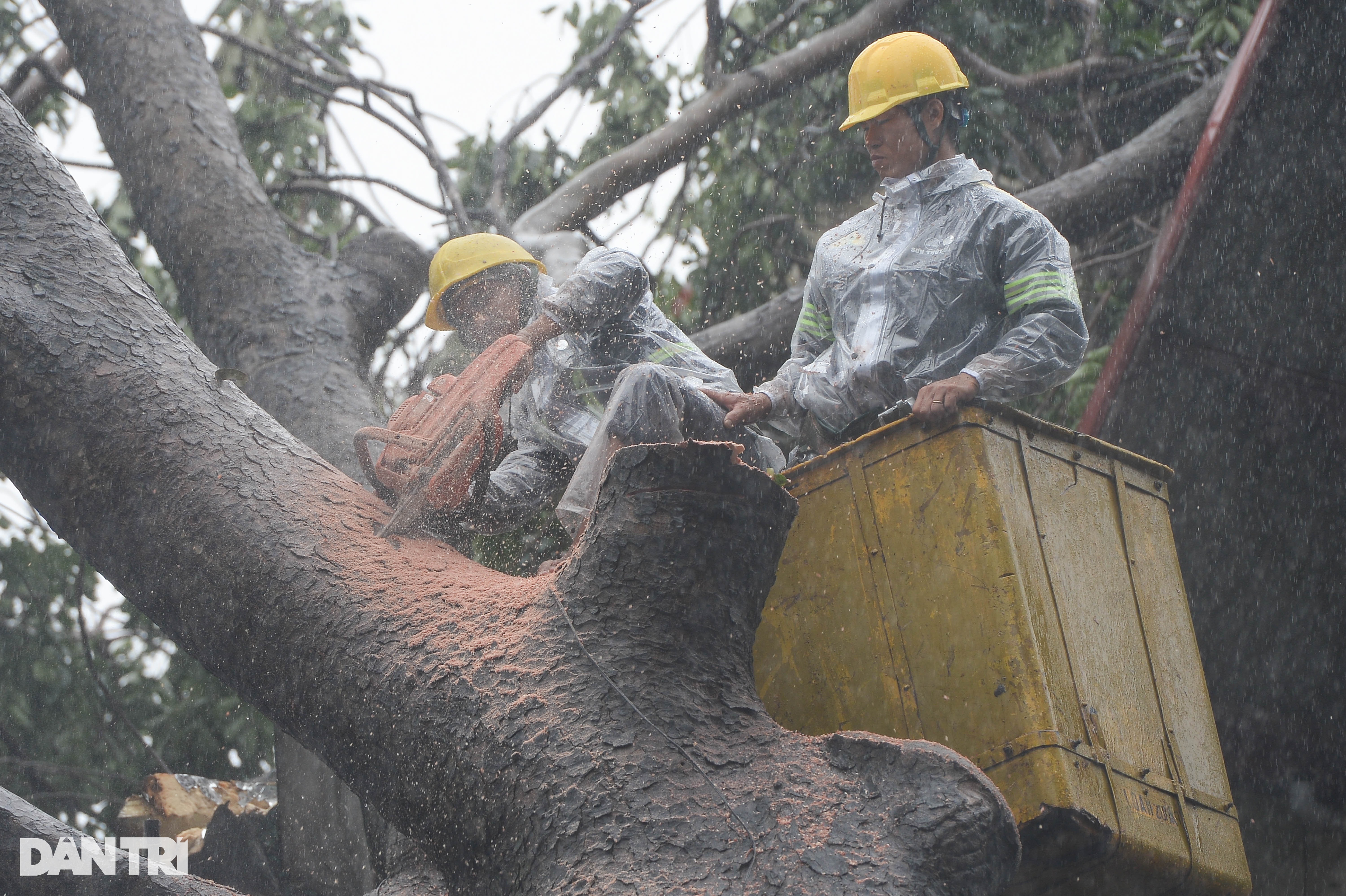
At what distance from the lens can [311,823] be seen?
12.0ft

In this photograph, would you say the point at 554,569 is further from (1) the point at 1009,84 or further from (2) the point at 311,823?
(1) the point at 1009,84

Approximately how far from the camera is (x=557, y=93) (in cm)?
593

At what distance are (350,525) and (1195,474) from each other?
290 centimetres

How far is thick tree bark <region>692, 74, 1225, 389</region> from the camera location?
15.3 feet

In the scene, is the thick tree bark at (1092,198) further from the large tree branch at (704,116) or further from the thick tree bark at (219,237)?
the thick tree bark at (219,237)

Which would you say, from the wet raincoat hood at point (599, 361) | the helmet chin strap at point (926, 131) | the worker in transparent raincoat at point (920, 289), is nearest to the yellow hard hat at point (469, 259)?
the wet raincoat hood at point (599, 361)

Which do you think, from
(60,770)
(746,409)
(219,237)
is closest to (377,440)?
(746,409)

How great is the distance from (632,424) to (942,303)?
77cm

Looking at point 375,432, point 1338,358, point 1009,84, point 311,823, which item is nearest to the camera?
point 375,432

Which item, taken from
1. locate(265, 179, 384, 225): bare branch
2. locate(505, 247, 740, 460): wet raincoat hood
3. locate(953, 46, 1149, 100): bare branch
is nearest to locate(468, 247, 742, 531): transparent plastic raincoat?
locate(505, 247, 740, 460): wet raincoat hood

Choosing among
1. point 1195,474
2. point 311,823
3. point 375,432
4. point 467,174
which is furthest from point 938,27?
point 311,823

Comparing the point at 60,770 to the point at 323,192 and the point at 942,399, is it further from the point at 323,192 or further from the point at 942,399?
the point at 942,399

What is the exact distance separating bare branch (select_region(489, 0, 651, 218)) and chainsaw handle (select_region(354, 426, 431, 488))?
9.40 feet

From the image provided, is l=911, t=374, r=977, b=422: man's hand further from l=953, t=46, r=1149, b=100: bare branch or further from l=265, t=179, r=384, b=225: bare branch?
l=953, t=46, r=1149, b=100: bare branch
